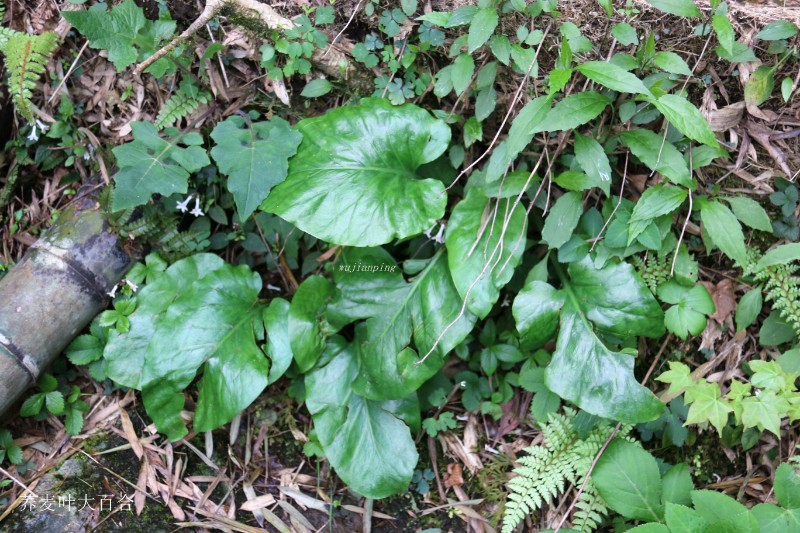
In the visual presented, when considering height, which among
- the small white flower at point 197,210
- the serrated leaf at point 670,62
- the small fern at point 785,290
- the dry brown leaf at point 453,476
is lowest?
the dry brown leaf at point 453,476

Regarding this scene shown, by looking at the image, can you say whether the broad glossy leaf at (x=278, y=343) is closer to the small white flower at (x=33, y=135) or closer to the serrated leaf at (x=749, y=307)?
the small white flower at (x=33, y=135)

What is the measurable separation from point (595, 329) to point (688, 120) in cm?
90

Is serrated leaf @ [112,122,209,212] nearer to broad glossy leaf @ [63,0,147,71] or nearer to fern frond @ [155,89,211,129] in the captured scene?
fern frond @ [155,89,211,129]

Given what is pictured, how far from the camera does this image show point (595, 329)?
2496mm

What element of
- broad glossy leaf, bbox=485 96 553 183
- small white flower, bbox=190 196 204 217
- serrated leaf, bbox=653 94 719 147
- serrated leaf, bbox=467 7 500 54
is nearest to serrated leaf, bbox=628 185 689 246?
serrated leaf, bbox=653 94 719 147

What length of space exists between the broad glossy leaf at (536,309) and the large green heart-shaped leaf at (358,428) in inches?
23.3

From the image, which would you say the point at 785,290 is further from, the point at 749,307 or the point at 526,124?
the point at 526,124

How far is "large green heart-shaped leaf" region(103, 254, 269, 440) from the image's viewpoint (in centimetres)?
254

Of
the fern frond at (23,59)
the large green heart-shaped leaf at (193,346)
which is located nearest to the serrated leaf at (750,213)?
the large green heart-shaped leaf at (193,346)

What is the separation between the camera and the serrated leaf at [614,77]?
1.95 metres

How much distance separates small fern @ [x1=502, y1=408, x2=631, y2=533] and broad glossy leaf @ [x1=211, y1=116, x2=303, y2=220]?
1.52 meters

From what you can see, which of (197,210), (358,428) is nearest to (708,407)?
(358,428)

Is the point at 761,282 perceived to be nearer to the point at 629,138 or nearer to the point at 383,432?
the point at 629,138

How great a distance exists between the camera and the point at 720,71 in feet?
7.86
